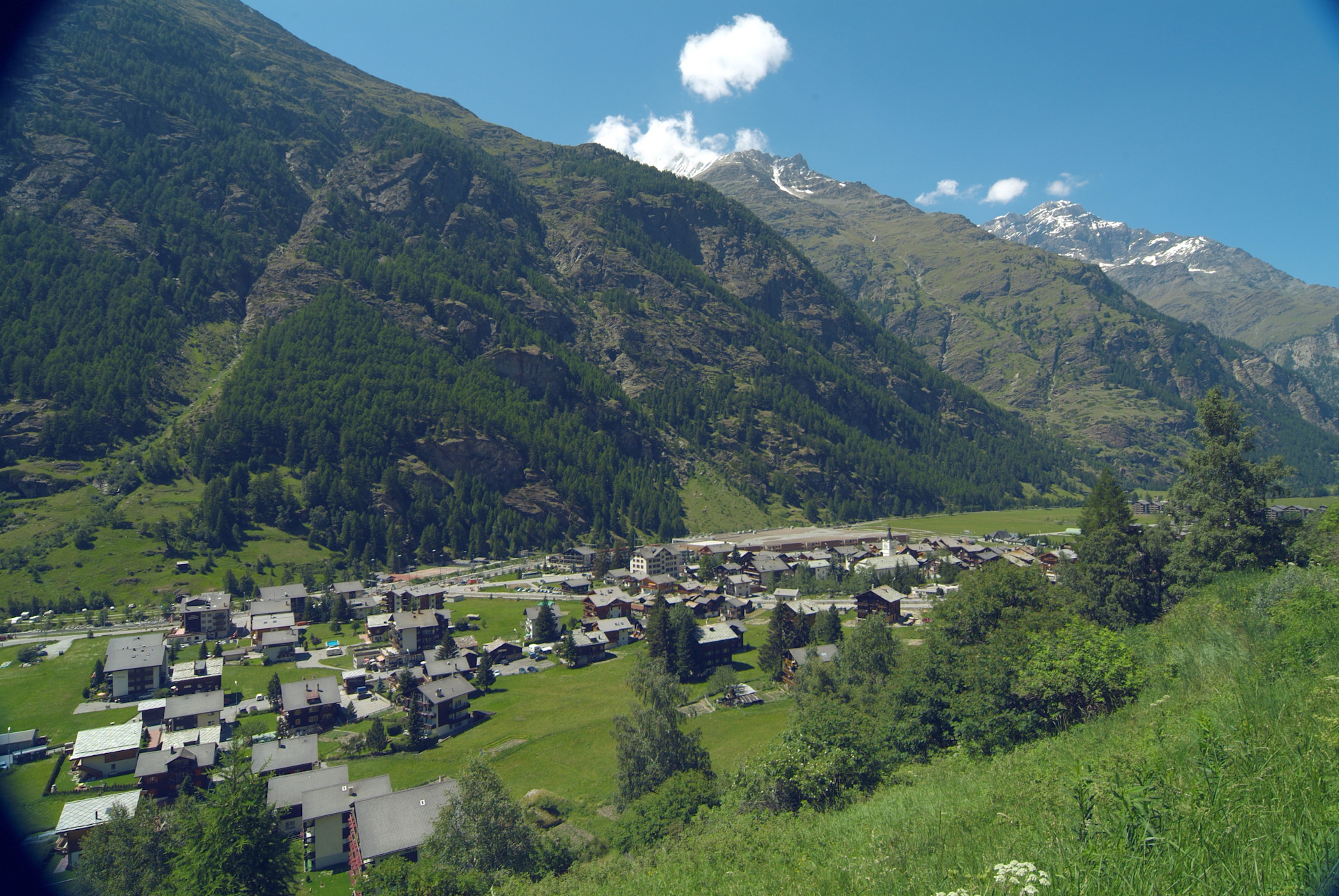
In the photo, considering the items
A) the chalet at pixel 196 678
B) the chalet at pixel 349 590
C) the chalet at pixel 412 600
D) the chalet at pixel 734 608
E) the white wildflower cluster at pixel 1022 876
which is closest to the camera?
the white wildflower cluster at pixel 1022 876

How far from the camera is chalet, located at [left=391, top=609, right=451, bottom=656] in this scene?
213 feet

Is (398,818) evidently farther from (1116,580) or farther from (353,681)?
(1116,580)

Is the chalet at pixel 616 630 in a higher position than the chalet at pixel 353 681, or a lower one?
higher

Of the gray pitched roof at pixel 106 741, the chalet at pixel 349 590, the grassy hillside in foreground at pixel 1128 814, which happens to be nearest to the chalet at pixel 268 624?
the chalet at pixel 349 590

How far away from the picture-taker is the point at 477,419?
143 m

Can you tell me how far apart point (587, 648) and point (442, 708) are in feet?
60.0

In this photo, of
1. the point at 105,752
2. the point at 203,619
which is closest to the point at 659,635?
the point at 105,752

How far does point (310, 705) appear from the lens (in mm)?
48250

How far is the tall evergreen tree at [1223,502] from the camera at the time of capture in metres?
31.2

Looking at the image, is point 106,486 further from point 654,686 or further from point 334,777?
point 654,686

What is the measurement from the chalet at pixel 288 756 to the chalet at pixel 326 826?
677cm

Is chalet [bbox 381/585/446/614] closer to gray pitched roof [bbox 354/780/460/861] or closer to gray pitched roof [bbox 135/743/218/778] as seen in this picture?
gray pitched roof [bbox 135/743/218/778]

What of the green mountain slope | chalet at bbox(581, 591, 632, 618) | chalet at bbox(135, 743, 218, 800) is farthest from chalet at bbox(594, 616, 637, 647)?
the green mountain slope

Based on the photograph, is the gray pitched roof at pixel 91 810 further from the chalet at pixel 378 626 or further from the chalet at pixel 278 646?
the chalet at pixel 378 626
